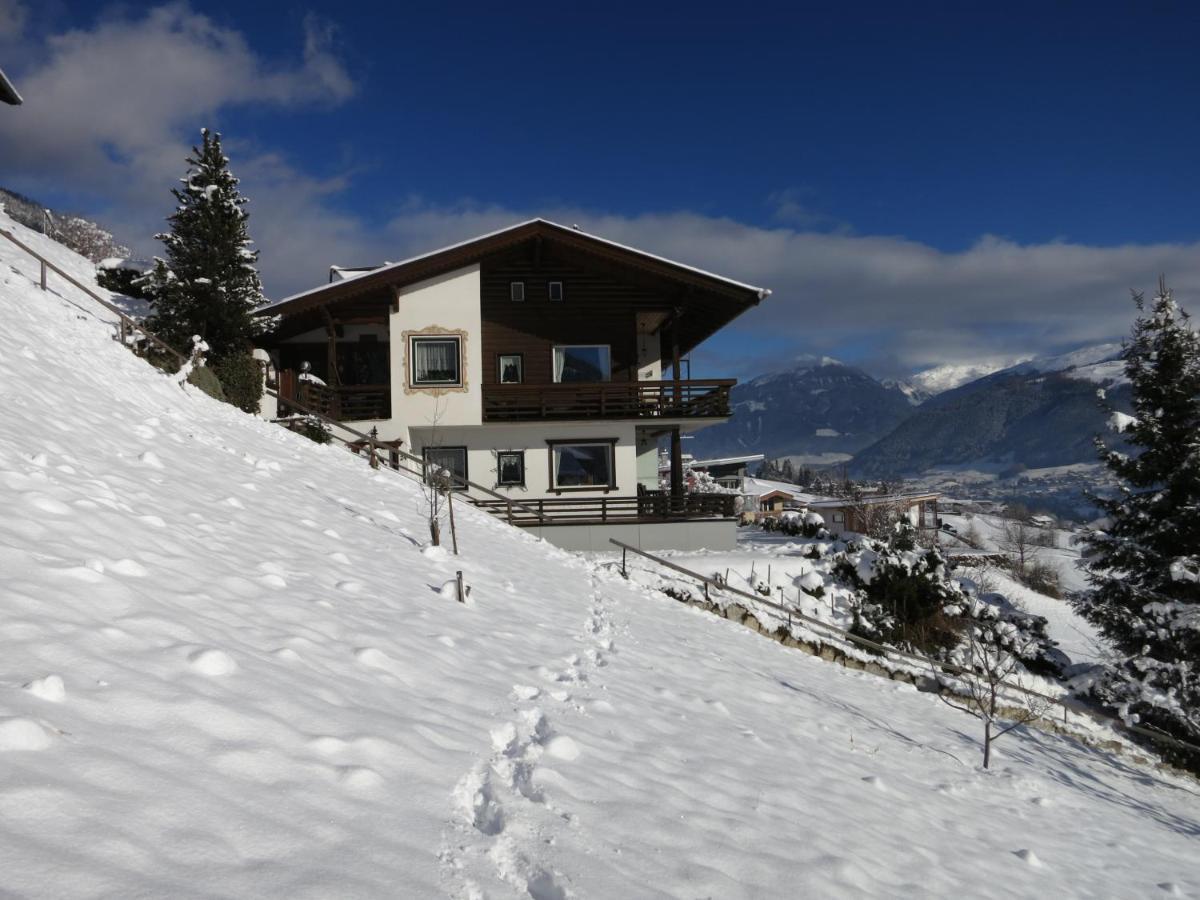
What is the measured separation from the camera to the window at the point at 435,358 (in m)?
23.2

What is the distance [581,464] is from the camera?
23469 millimetres

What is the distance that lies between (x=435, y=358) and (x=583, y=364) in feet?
17.7

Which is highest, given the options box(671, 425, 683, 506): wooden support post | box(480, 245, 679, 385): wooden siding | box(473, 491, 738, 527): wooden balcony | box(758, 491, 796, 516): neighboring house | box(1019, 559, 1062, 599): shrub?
box(480, 245, 679, 385): wooden siding

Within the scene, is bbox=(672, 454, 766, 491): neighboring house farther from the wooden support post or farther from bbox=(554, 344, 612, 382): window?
bbox=(554, 344, 612, 382): window

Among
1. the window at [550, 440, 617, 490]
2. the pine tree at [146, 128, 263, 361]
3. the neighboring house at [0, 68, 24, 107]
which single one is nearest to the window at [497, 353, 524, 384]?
the window at [550, 440, 617, 490]

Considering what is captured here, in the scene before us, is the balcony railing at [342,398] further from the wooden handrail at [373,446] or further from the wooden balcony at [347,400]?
the wooden handrail at [373,446]

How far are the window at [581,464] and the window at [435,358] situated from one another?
4520 millimetres

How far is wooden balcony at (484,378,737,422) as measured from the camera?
2289cm

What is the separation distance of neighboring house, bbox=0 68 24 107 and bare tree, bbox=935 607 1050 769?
1083 inches

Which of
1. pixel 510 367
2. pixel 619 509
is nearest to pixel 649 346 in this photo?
pixel 510 367

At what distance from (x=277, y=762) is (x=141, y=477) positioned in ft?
19.9

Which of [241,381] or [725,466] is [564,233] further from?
[725,466]

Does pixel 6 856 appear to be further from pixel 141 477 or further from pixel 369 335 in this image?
pixel 369 335

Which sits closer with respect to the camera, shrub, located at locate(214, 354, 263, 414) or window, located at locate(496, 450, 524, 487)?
shrub, located at locate(214, 354, 263, 414)
